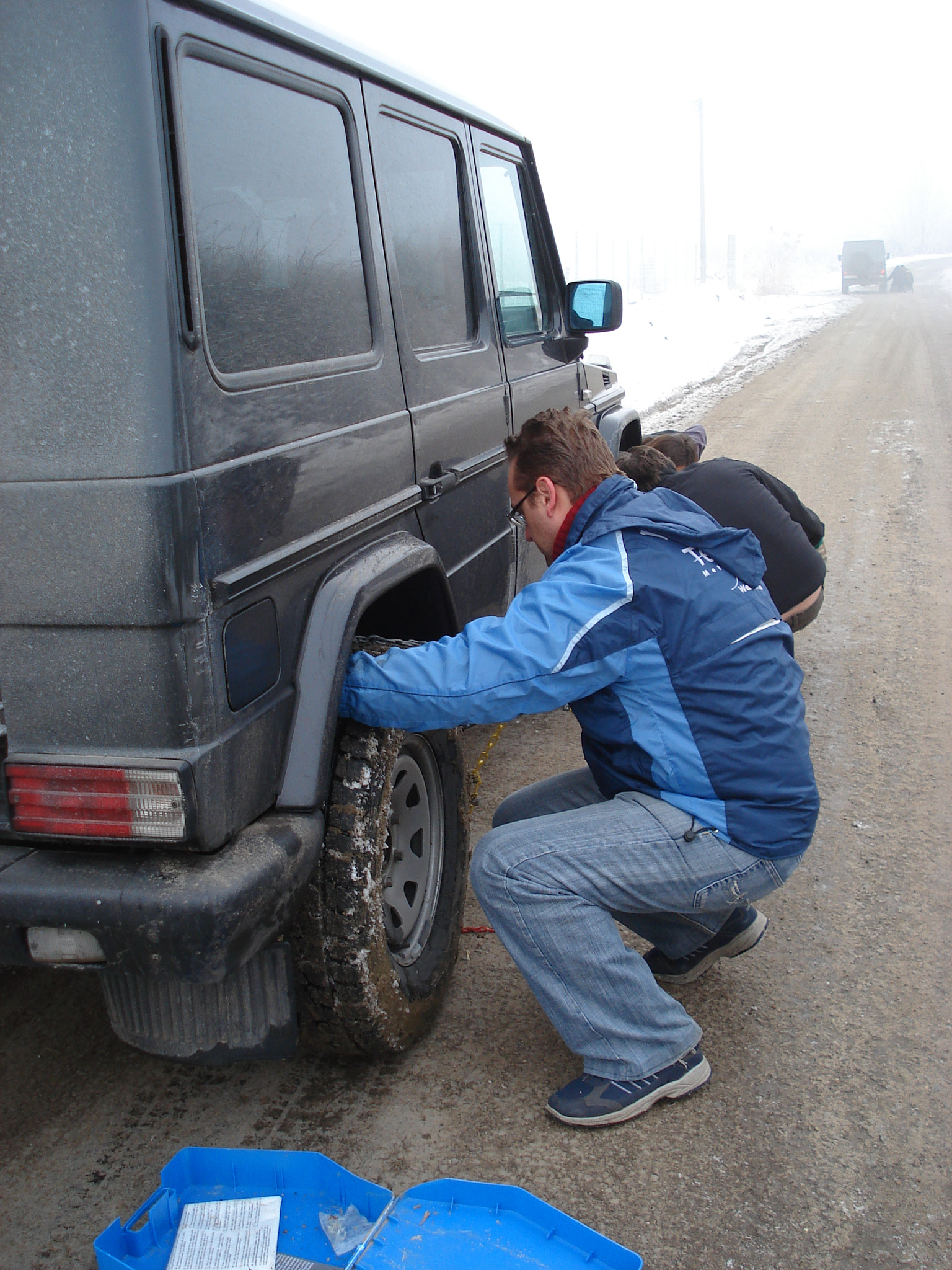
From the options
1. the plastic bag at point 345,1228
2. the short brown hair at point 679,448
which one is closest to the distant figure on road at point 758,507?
the short brown hair at point 679,448

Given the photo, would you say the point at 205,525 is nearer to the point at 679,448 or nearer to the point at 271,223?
the point at 271,223

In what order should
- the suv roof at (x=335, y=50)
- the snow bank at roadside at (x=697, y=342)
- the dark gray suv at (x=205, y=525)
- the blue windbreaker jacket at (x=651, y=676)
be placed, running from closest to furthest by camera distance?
1. the dark gray suv at (x=205, y=525)
2. the suv roof at (x=335, y=50)
3. the blue windbreaker jacket at (x=651, y=676)
4. the snow bank at roadside at (x=697, y=342)

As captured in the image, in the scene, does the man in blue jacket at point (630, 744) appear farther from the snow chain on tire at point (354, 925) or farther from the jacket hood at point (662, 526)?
the snow chain on tire at point (354, 925)

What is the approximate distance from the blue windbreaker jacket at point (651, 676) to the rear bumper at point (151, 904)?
1.70ft

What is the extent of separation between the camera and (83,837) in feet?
5.74

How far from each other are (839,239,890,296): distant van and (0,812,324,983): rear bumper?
4054cm

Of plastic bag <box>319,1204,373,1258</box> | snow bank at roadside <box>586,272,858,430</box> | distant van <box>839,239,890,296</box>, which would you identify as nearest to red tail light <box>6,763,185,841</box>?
plastic bag <box>319,1204,373,1258</box>

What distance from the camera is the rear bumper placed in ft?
5.55

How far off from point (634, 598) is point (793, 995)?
49.8 inches

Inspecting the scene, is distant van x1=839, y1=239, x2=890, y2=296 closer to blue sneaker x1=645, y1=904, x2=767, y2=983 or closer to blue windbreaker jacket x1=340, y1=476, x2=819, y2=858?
blue sneaker x1=645, y1=904, x2=767, y2=983

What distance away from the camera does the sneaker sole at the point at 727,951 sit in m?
2.74

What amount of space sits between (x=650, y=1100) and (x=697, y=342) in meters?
19.3

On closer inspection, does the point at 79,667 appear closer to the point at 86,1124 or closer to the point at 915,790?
the point at 86,1124

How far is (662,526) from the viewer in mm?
2307
